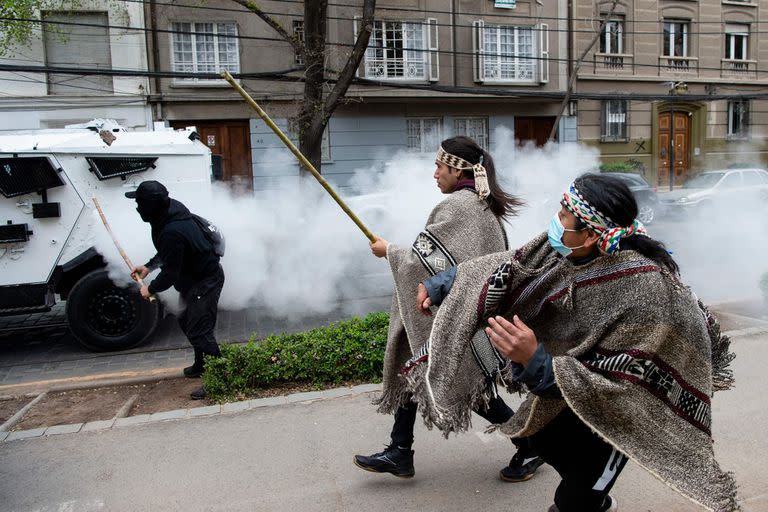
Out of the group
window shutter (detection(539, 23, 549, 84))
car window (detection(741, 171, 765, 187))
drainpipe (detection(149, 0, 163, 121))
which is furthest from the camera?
window shutter (detection(539, 23, 549, 84))

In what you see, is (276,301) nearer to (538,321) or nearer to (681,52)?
(538,321)

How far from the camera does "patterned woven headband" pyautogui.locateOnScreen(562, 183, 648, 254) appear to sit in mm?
2033

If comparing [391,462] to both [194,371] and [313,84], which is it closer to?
[194,371]

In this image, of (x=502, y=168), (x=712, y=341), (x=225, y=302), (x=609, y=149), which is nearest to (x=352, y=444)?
(x=712, y=341)

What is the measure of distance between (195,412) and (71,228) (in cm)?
304

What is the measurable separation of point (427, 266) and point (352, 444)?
1482 millimetres

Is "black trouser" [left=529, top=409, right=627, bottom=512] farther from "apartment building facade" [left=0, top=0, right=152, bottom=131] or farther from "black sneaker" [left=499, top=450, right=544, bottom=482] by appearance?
"apartment building facade" [left=0, top=0, right=152, bottom=131]

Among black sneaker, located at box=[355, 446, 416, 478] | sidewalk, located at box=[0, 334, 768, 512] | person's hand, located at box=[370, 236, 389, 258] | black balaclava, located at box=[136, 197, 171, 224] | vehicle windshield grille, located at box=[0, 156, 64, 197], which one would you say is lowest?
sidewalk, located at box=[0, 334, 768, 512]

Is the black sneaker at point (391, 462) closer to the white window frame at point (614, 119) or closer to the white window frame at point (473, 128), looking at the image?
the white window frame at point (473, 128)

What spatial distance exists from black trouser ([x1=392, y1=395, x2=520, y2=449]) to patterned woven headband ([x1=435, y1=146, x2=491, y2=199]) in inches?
40.5

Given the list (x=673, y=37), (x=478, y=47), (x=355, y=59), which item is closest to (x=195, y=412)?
(x=355, y=59)

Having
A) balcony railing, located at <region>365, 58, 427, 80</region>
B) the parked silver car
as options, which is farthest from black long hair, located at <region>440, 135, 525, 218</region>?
balcony railing, located at <region>365, 58, 427, 80</region>

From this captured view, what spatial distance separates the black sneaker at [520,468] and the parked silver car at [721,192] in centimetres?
1228

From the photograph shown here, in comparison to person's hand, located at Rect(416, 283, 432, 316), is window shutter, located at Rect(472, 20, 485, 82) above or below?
above
